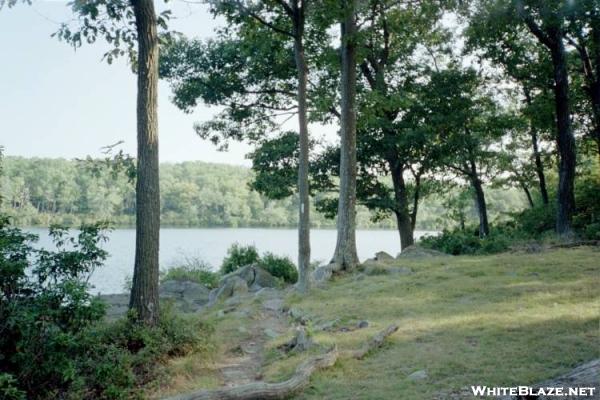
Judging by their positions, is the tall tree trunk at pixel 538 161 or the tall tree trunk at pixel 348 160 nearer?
the tall tree trunk at pixel 348 160

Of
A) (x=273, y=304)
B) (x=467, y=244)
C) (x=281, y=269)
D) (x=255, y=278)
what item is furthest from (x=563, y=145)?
(x=273, y=304)

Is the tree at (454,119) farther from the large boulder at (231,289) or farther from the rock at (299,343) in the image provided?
the rock at (299,343)

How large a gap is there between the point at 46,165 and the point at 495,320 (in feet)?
62.4

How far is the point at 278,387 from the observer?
4711 millimetres

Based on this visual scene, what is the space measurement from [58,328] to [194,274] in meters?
13.7

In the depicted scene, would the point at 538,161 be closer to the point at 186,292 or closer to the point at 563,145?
the point at 563,145

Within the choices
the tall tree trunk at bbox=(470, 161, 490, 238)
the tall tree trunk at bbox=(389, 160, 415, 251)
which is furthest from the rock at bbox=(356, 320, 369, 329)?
the tall tree trunk at bbox=(470, 161, 490, 238)

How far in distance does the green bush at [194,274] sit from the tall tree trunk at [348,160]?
538 centimetres

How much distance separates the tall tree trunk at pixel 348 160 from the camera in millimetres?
12742

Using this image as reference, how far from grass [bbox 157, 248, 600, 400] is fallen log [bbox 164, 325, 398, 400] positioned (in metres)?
0.12

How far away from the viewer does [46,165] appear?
20.0 meters

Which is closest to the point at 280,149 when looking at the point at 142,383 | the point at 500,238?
the point at 500,238

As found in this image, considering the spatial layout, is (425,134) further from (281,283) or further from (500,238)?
(281,283)

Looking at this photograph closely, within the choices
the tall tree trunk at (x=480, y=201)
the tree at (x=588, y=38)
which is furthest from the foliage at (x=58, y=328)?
Result: the tall tree trunk at (x=480, y=201)
